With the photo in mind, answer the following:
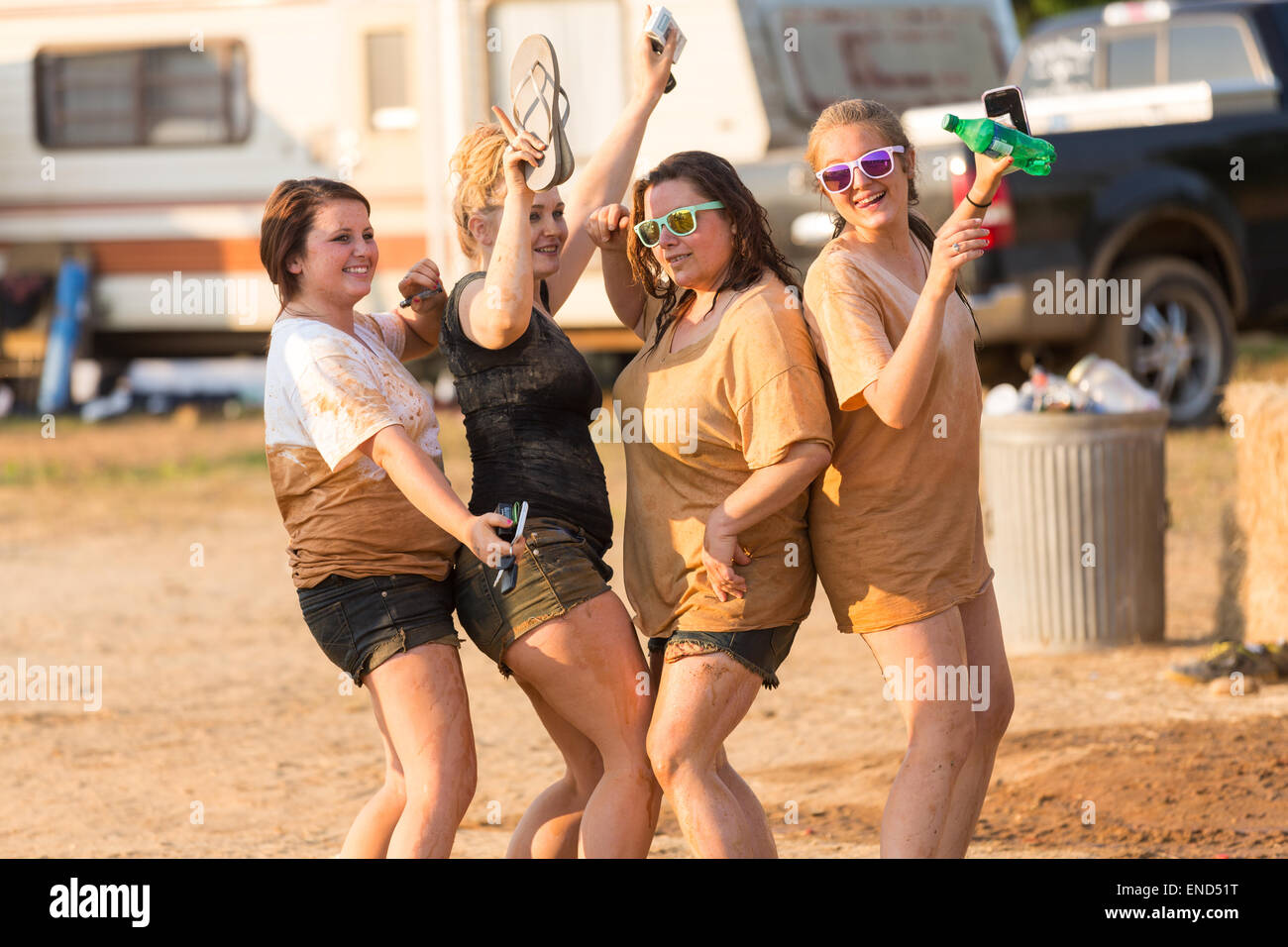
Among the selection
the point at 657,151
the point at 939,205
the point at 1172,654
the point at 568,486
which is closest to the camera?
the point at 568,486

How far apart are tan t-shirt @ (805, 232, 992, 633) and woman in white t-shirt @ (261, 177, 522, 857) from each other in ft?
2.66

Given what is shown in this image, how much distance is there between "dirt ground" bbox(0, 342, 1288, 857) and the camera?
4.76m

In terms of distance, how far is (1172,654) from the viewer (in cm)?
638

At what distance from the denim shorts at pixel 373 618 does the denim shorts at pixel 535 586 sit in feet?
0.27

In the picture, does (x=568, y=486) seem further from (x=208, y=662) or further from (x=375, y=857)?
(x=208, y=662)

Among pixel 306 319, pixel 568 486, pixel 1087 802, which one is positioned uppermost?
pixel 306 319

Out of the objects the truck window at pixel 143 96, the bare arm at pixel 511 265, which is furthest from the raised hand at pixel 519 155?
the truck window at pixel 143 96

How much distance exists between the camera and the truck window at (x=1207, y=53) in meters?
10.3

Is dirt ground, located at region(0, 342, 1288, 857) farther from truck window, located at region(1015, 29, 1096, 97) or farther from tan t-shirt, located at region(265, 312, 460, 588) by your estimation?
Answer: truck window, located at region(1015, 29, 1096, 97)

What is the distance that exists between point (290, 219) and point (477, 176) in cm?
41

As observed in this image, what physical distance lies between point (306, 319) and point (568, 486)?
66 centimetres

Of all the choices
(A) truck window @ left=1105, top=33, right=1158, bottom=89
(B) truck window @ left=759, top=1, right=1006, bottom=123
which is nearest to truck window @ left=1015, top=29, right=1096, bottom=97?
(A) truck window @ left=1105, top=33, right=1158, bottom=89

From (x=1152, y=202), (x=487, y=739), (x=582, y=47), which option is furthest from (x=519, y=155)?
(x=582, y=47)
